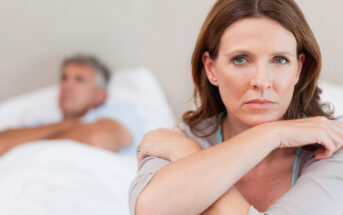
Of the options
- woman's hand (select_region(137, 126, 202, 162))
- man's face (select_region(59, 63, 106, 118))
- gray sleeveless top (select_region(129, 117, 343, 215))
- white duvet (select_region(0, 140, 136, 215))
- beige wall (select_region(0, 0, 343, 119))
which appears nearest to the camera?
gray sleeveless top (select_region(129, 117, 343, 215))

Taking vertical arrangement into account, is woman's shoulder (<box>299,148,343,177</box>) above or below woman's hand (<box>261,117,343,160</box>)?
below

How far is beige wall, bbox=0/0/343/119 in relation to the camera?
1.76 meters

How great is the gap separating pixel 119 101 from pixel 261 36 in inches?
51.7

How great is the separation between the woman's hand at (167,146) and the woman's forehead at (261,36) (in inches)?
8.5

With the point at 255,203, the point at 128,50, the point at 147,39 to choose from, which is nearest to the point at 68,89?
the point at 128,50

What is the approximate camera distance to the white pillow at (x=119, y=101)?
1913mm

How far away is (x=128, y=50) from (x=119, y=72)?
12 cm

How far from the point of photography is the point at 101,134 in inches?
69.9

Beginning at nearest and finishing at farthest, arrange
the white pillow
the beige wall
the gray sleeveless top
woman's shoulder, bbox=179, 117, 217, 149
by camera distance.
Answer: the gray sleeveless top
woman's shoulder, bbox=179, 117, 217, 149
the beige wall
the white pillow

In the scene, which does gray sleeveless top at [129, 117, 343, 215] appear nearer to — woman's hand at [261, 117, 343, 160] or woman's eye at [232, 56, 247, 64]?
woman's hand at [261, 117, 343, 160]

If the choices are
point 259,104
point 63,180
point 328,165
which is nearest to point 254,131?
point 259,104

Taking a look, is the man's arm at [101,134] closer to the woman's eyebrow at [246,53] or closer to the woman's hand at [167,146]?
the woman's hand at [167,146]

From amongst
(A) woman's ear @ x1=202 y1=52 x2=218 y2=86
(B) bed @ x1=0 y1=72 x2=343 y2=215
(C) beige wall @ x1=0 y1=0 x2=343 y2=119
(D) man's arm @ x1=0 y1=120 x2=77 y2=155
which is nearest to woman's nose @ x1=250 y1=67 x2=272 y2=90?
(A) woman's ear @ x1=202 y1=52 x2=218 y2=86

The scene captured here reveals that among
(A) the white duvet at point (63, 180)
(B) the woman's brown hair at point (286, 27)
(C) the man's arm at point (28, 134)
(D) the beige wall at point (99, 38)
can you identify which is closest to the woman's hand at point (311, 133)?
(B) the woman's brown hair at point (286, 27)
